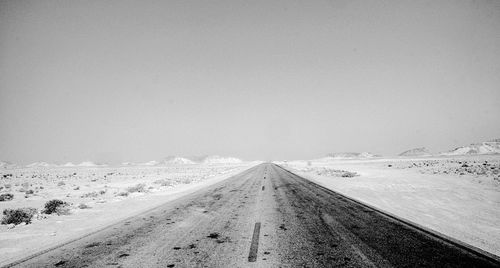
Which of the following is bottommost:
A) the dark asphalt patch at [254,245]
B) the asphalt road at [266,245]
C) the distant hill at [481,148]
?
the asphalt road at [266,245]

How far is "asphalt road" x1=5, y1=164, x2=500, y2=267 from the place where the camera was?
13.5 ft

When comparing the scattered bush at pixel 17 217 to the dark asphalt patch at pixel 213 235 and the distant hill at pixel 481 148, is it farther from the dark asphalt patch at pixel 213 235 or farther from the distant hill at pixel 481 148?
the distant hill at pixel 481 148

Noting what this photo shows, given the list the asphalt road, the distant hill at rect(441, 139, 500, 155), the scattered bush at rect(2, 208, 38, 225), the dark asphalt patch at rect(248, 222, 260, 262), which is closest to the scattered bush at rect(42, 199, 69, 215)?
the scattered bush at rect(2, 208, 38, 225)

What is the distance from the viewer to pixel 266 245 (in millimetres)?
4875

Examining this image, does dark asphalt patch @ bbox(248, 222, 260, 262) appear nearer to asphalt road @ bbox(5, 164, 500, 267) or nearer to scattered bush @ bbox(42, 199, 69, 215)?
asphalt road @ bbox(5, 164, 500, 267)

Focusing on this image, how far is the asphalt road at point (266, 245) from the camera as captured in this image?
13.5 feet

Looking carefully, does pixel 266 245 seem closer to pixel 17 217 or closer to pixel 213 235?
pixel 213 235

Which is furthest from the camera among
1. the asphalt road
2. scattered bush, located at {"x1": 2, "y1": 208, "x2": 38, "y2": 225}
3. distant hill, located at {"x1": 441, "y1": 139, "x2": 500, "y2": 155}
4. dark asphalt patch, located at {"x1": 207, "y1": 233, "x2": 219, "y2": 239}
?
distant hill, located at {"x1": 441, "y1": 139, "x2": 500, "y2": 155}

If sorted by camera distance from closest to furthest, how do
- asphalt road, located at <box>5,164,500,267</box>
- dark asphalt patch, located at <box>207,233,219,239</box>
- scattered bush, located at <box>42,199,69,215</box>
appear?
asphalt road, located at <box>5,164,500,267</box> < dark asphalt patch, located at <box>207,233,219,239</box> < scattered bush, located at <box>42,199,69,215</box>

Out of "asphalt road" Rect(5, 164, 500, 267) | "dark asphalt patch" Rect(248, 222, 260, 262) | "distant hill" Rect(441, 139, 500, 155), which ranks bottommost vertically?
"asphalt road" Rect(5, 164, 500, 267)

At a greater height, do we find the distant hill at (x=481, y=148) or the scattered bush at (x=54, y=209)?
the distant hill at (x=481, y=148)

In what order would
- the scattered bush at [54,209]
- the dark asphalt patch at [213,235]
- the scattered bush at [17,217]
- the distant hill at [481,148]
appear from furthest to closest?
1. the distant hill at [481,148]
2. the scattered bush at [54,209]
3. the scattered bush at [17,217]
4. the dark asphalt patch at [213,235]

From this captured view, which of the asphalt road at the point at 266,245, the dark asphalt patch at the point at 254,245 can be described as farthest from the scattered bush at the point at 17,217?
the dark asphalt patch at the point at 254,245

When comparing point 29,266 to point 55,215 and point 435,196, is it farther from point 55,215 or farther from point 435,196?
point 435,196
